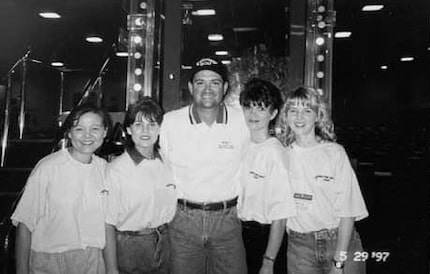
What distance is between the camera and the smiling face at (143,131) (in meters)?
1.43

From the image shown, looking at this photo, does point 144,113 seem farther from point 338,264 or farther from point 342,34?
point 342,34

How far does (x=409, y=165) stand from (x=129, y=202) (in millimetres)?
1207

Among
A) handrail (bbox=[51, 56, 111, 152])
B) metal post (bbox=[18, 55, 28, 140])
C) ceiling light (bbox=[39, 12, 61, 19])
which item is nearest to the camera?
handrail (bbox=[51, 56, 111, 152])

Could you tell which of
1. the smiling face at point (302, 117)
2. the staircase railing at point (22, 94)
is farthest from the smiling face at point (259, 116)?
the staircase railing at point (22, 94)

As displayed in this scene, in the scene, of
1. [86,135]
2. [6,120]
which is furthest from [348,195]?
[6,120]

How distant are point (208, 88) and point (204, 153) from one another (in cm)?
24

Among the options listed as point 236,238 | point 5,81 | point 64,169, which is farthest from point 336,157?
point 5,81

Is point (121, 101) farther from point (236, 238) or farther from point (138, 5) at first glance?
point (236, 238)

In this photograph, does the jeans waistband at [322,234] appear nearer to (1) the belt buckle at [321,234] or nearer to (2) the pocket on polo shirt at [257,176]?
(1) the belt buckle at [321,234]

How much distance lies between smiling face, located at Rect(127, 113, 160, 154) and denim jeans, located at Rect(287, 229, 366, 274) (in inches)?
23.7

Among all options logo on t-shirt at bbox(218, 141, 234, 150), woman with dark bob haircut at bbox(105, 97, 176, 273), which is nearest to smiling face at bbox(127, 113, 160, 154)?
woman with dark bob haircut at bbox(105, 97, 176, 273)

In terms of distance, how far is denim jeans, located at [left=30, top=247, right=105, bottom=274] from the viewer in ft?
4.45

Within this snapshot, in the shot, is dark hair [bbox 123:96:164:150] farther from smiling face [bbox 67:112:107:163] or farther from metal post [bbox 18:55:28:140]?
metal post [bbox 18:55:28:140]
